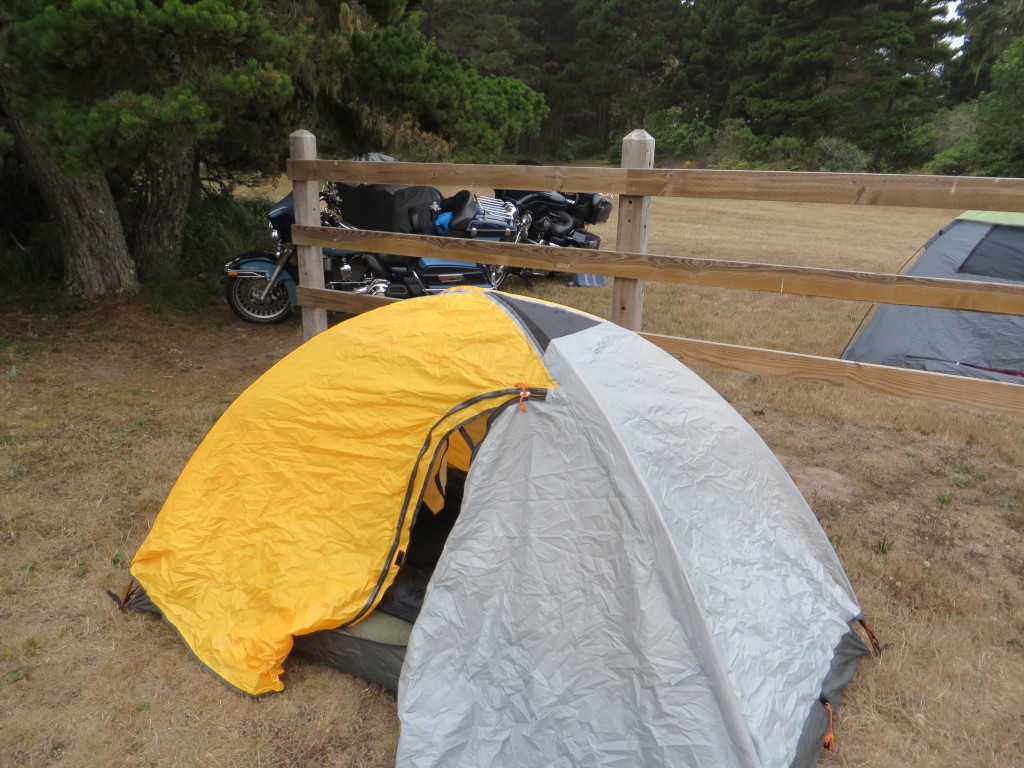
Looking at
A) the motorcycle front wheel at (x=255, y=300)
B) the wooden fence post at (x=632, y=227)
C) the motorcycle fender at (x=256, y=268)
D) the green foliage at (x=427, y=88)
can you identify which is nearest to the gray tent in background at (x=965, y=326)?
the wooden fence post at (x=632, y=227)

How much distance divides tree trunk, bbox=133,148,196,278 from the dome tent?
189 inches

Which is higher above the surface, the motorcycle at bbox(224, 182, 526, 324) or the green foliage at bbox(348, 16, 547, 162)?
the green foliage at bbox(348, 16, 547, 162)

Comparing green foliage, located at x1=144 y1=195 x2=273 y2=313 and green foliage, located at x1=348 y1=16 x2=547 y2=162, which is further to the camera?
green foliage, located at x1=144 y1=195 x2=273 y2=313

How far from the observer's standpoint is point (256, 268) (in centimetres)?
654

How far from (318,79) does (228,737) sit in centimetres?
570

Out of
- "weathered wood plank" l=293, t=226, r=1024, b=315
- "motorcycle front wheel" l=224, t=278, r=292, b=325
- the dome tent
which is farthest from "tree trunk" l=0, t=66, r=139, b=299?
the dome tent

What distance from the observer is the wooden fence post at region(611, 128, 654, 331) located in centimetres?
351

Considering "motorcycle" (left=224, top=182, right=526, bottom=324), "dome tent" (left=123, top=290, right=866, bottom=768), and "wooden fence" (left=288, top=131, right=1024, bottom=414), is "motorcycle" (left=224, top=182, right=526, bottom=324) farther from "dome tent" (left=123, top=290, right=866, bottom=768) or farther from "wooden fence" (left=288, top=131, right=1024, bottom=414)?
"dome tent" (left=123, top=290, right=866, bottom=768)

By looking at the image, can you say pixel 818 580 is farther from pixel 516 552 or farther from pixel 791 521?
pixel 516 552

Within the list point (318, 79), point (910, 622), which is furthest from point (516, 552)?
point (318, 79)

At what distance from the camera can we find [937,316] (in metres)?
5.16

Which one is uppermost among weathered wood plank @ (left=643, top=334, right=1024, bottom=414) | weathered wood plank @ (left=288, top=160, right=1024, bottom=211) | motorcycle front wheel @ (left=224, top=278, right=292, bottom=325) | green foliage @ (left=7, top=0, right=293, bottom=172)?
green foliage @ (left=7, top=0, right=293, bottom=172)

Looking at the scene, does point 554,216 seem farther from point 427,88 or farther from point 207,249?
point 207,249

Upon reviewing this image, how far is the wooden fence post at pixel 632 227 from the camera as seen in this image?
3514 mm
